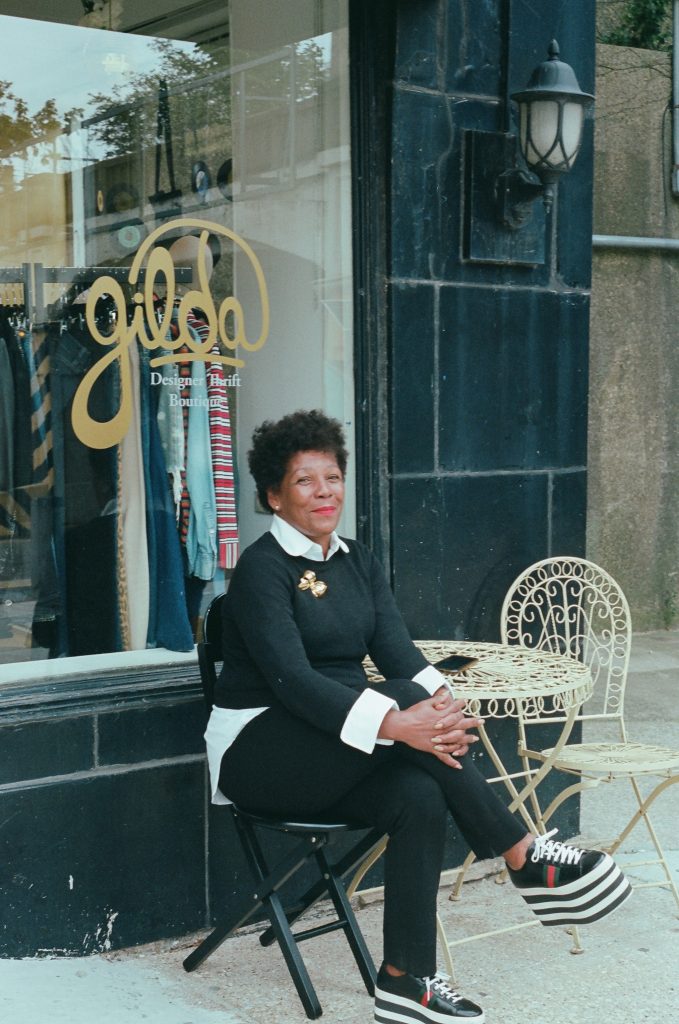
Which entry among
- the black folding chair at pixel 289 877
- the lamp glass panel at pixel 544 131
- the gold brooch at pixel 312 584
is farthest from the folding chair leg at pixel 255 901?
the lamp glass panel at pixel 544 131

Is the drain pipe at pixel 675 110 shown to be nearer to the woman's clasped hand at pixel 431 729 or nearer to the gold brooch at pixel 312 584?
the gold brooch at pixel 312 584

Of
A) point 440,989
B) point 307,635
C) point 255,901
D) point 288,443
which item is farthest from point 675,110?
point 440,989

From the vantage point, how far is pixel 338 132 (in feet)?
14.2

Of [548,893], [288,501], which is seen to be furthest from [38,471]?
[548,893]

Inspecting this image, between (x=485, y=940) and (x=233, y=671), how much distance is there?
4.22 ft

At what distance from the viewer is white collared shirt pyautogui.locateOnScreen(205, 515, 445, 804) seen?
10.2 ft

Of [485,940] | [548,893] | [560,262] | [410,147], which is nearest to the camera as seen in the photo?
[548,893]

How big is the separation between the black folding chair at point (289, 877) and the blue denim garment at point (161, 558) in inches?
23.7

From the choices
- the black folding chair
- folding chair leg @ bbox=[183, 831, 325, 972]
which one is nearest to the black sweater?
the black folding chair

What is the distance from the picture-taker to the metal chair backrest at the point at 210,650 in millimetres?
3539

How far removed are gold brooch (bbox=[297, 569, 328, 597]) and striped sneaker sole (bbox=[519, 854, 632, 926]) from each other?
0.92m

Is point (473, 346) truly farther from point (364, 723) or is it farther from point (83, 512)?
point (364, 723)

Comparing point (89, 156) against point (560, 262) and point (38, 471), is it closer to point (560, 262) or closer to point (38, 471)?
point (38, 471)

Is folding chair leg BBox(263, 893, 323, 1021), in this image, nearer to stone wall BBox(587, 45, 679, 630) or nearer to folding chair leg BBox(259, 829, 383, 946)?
folding chair leg BBox(259, 829, 383, 946)
